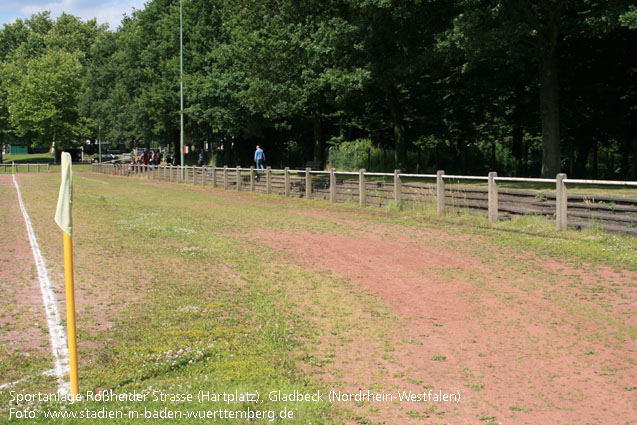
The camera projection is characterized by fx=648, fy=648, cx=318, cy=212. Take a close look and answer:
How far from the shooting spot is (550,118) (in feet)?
82.3

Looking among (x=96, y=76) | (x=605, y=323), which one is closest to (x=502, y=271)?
(x=605, y=323)

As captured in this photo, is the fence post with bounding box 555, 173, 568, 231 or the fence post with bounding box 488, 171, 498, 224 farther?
the fence post with bounding box 488, 171, 498, 224

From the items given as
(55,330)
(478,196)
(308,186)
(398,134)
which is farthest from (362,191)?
(55,330)

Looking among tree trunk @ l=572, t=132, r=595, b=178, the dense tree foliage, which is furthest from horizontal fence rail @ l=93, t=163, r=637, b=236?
tree trunk @ l=572, t=132, r=595, b=178

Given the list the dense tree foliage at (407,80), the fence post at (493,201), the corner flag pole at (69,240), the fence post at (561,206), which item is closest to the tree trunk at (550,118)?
the dense tree foliage at (407,80)

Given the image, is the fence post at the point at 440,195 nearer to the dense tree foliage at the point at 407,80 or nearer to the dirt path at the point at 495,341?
the dirt path at the point at 495,341

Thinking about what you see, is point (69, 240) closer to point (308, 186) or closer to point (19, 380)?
point (19, 380)

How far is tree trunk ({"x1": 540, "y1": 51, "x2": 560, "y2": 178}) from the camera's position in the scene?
2489 cm

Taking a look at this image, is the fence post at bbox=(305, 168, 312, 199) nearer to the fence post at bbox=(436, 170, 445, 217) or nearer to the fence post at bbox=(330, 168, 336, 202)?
the fence post at bbox=(330, 168, 336, 202)

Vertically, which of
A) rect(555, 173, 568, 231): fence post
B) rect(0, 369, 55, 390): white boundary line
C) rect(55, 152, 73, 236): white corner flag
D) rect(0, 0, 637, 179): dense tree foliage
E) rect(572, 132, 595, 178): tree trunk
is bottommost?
rect(0, 369, 55, 390): white boundary line

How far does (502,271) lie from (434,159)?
2978 centimetres

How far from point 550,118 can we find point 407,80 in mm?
6527

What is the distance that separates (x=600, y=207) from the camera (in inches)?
520

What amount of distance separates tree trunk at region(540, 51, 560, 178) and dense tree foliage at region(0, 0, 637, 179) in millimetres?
47
